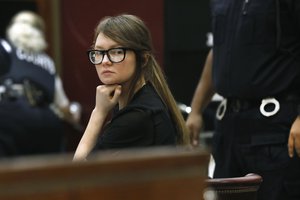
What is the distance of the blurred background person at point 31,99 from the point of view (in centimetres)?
612

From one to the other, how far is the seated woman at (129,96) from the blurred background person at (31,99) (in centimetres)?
334

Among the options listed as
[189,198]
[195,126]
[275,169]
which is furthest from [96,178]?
[195,126]

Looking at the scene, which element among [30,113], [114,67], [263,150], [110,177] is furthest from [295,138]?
[30,113]

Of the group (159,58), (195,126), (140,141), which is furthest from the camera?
(159,58)

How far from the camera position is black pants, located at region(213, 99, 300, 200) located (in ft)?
10.4

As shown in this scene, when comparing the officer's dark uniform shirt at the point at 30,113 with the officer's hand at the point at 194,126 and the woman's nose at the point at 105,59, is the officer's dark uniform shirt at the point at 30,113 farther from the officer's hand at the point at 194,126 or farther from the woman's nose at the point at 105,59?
the woman's nose at the point at 105,59

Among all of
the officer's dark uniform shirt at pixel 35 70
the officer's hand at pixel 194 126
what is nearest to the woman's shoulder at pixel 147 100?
the officer's hand at pixel 194 126

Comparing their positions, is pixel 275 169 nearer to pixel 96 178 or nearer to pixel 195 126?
pixel 195 126

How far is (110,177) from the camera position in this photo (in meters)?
1.48

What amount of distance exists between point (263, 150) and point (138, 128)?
781 millimetres

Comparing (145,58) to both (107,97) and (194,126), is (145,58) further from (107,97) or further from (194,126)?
(194,126)

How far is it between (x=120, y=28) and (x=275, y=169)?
0.85 metres

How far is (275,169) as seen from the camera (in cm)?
320

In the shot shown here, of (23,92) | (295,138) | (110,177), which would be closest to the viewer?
(110,177)
